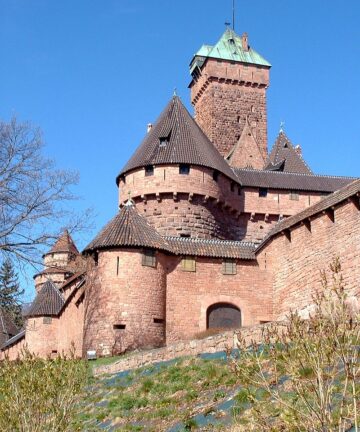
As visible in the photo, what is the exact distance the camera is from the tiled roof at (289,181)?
3319 cm

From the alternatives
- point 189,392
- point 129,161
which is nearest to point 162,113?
point 129,161

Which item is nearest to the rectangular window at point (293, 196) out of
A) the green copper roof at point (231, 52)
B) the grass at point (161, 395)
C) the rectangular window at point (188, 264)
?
the rectangular window at point (188, 264)

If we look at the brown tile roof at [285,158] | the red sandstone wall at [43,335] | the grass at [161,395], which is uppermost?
the brown tile roof at [285,158]

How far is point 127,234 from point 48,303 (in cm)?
1123

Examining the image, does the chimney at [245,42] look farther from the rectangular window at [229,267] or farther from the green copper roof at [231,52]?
the rectangular window at [229,267]

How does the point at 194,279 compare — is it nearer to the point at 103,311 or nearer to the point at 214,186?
the point at 103,311

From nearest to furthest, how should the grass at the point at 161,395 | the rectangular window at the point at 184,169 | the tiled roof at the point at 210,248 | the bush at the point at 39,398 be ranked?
the bush at the point at 39,398 < the grass at the point at 161,395 < the tiled roof at the point at 210,248 < the rectangular window at the point at 184,169

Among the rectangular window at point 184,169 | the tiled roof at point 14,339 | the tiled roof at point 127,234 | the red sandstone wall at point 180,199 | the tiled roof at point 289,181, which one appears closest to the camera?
the tiled roof at point 127,234

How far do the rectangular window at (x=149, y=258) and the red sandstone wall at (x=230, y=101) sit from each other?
735 inches

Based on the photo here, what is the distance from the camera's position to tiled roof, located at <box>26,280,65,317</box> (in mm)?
33625

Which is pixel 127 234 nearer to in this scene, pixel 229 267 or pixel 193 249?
pixel 193 249

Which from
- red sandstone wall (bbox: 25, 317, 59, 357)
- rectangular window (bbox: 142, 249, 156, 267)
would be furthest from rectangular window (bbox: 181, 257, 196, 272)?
red sandstone wall (bbox: 25, 317, 59, 357)

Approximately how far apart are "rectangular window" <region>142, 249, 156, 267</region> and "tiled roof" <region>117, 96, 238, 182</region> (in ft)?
20.5

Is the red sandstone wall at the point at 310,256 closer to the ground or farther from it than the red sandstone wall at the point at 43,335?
farther from it
